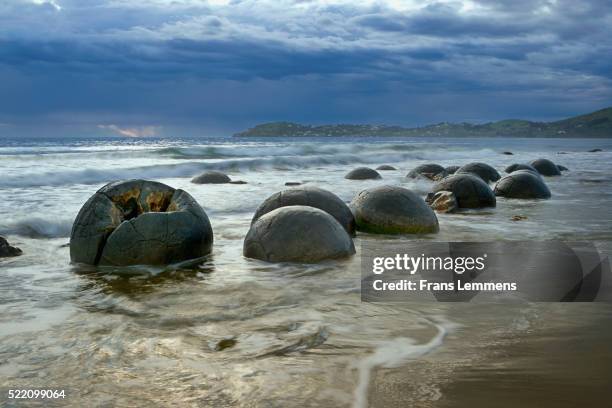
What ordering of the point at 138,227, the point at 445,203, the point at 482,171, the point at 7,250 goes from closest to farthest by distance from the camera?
the point at 138,227 < the point at 7,250 < the point at 445,203 < the point at 482,171

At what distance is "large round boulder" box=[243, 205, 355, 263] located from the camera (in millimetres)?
5969

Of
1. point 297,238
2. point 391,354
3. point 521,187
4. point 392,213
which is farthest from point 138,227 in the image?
point 521,187

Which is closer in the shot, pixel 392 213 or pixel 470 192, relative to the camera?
pixel 392 213

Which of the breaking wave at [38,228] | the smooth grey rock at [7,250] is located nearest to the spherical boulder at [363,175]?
the breaking wave at [38,228]

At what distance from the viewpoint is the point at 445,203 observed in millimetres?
10602

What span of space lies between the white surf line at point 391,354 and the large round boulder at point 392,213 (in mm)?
4039

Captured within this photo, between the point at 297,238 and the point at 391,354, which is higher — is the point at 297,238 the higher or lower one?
the higher one

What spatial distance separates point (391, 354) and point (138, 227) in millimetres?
3330

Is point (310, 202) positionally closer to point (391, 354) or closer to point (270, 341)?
point (270, 341)

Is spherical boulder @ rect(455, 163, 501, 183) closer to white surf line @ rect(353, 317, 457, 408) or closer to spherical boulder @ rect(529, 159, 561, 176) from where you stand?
spherical boulder @ rect(529, 159, 561, 176)

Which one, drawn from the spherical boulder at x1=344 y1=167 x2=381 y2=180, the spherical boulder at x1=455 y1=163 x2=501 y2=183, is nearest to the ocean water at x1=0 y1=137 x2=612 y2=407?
the spherical boulder at x1=455 y1=163 x2=501 y2=183

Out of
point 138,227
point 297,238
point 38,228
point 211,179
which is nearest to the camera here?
point 138,227

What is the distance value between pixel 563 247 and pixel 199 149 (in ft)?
93.5

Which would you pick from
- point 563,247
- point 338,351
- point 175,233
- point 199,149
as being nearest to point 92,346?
point 338,351
